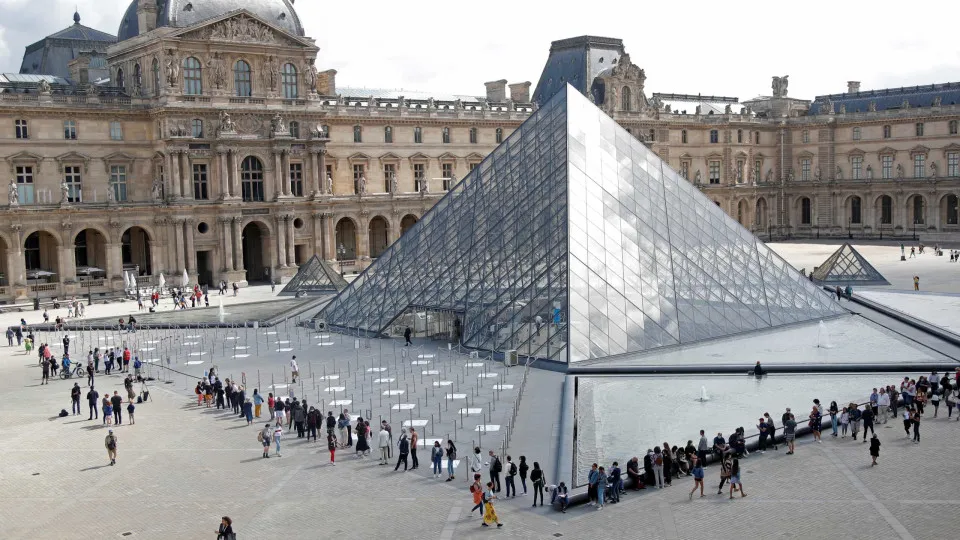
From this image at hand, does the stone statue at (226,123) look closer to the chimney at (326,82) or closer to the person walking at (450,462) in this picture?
the chimney at (326,82)

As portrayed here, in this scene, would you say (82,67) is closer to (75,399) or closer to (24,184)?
(24,184)

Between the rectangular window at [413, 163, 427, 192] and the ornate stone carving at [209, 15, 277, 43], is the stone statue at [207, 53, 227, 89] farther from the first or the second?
the rectangular window at [413, 163, 427, 192]

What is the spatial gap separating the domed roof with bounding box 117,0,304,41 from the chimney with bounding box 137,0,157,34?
0.82ft

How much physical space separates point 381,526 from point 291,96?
141 feet

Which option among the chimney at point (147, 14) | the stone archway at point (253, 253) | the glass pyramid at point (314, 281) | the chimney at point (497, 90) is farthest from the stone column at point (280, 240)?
the chimney at point (497, 90)

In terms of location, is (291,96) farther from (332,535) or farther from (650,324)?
(332,535)

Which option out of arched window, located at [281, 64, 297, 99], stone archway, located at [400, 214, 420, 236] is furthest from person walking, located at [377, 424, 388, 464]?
stone archway, located at [400, 214, 420, 236]

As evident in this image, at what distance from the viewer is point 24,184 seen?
1956 inches

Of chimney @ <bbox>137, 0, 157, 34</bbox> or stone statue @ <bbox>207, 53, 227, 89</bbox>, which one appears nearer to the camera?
chimney @ <bbox>137, 0, 157, 34</bbox>

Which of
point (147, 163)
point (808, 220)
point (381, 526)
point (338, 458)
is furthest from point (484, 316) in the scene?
point (808, 220)

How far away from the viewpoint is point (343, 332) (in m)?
36.9

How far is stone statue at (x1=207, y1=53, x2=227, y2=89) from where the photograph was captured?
173ft

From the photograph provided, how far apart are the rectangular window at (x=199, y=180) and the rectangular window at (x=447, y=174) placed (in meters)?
16.9

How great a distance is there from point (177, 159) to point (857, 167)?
51473 mm
